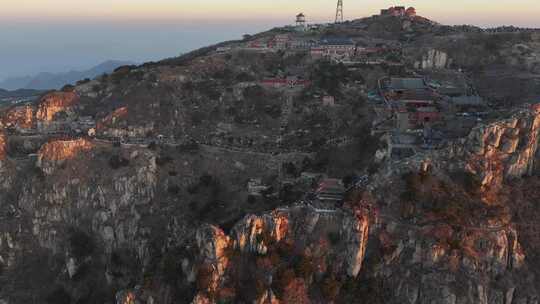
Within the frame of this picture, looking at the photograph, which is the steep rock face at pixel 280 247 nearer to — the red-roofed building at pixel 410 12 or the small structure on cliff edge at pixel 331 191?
the small structure on cliff edge at pixel 331 191

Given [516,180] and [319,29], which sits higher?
[319,29]

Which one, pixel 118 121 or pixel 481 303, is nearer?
pixel 481 303

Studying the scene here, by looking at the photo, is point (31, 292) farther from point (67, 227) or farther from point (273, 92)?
point (273, 92)

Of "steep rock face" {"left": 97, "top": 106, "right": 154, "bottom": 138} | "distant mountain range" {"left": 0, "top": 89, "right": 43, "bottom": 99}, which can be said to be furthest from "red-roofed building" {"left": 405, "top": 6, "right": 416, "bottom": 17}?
"distant mountain range" {"left": 0, "top": 89, "right": 43, "bottom": 99}

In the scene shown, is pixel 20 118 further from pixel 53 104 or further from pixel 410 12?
pixel 410 12

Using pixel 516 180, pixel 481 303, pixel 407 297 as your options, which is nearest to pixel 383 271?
pixel 407 297

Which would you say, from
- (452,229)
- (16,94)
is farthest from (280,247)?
(16,94)

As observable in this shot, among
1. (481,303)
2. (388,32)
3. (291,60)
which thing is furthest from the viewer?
(388,32)

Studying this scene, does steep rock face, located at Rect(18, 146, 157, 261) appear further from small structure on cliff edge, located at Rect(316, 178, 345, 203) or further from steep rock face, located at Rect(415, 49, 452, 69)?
steep rock face, located at Rect(415, 49, 452, 69)
